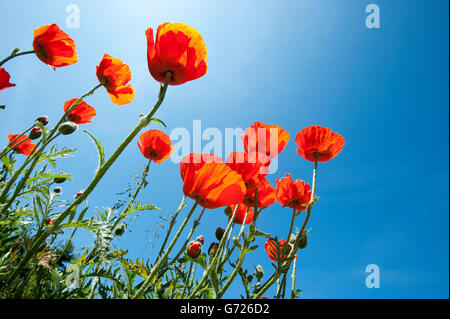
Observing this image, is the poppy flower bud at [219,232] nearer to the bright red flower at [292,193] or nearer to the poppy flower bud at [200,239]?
the poppy flower bud at [200,239]

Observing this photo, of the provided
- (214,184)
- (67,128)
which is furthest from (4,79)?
(214,184)

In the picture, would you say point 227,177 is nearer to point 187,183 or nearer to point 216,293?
point 187,183

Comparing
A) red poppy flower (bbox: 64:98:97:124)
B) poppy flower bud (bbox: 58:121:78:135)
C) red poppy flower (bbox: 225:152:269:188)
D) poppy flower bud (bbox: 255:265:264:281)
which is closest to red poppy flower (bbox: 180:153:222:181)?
red poppy flower (bbox: 225:152:269:188)

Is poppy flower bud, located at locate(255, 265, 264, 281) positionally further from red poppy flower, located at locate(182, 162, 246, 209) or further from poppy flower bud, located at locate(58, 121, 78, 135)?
poppy flower bud, located at locate(58, 121, 78, 135)

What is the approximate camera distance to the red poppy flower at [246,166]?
1.52m

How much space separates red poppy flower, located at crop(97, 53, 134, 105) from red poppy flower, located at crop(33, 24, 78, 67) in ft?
0.82

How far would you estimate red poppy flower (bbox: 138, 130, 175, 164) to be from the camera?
2158 millimetres

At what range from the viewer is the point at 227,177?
1217 mm

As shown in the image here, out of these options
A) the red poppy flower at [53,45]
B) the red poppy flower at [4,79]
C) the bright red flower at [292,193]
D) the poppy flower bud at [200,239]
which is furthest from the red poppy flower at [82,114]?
the bright red flower at [292,193]

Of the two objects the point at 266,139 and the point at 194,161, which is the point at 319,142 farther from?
the point at 194,161

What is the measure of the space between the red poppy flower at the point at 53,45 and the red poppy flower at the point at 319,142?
5.07 feet

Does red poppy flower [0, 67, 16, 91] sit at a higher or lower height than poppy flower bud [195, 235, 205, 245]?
higher
